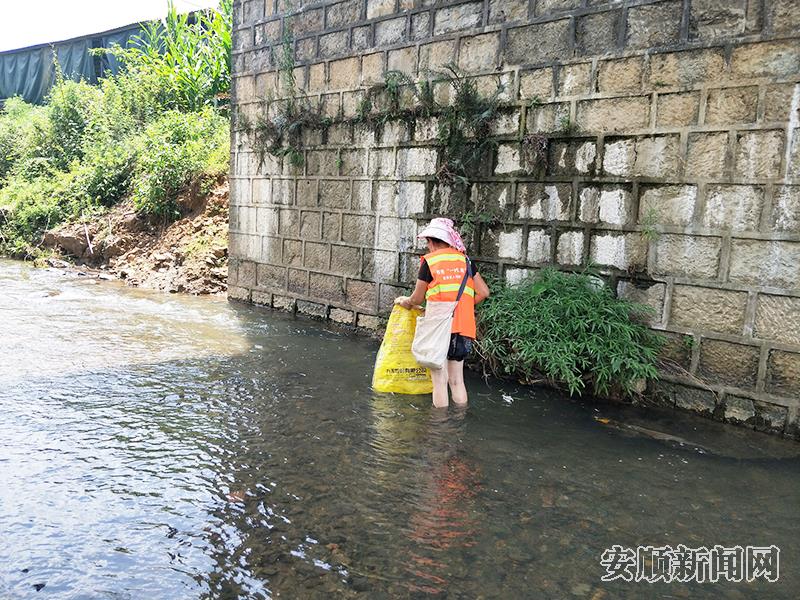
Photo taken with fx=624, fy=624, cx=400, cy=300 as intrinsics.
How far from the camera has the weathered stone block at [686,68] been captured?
492 cm

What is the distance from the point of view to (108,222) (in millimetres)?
13172

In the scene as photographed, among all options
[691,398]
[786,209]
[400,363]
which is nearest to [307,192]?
[400,363]

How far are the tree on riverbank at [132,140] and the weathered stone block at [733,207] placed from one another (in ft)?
30.7

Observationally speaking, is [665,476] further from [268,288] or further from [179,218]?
[179,218]

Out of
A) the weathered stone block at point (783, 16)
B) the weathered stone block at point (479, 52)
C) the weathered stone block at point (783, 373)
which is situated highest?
the weathered stone block at point (479, 52)

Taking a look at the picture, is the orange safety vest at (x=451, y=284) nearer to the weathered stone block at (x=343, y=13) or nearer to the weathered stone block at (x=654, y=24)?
the weathered stone block at (x=654, y=24)

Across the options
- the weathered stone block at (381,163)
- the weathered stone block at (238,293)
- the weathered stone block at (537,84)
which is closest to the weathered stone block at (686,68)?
the weathered stone block at (537,84)

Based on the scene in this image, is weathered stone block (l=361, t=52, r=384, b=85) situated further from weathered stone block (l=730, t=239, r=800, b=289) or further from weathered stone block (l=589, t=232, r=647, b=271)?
weathered stone block (l=730, t=239, r=800, b=289)

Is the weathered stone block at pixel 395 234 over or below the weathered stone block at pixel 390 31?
below

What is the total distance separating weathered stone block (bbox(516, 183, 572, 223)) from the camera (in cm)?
586

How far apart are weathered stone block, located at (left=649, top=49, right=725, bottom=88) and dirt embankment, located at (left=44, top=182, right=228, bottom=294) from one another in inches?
304

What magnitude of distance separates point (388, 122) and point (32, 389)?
4.63m

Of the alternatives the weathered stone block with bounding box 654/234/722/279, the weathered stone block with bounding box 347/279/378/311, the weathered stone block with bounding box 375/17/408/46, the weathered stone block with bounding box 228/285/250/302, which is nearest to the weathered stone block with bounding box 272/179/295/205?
the weathered stone block with bounding box 228/285/250/302

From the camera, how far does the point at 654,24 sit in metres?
5.24
